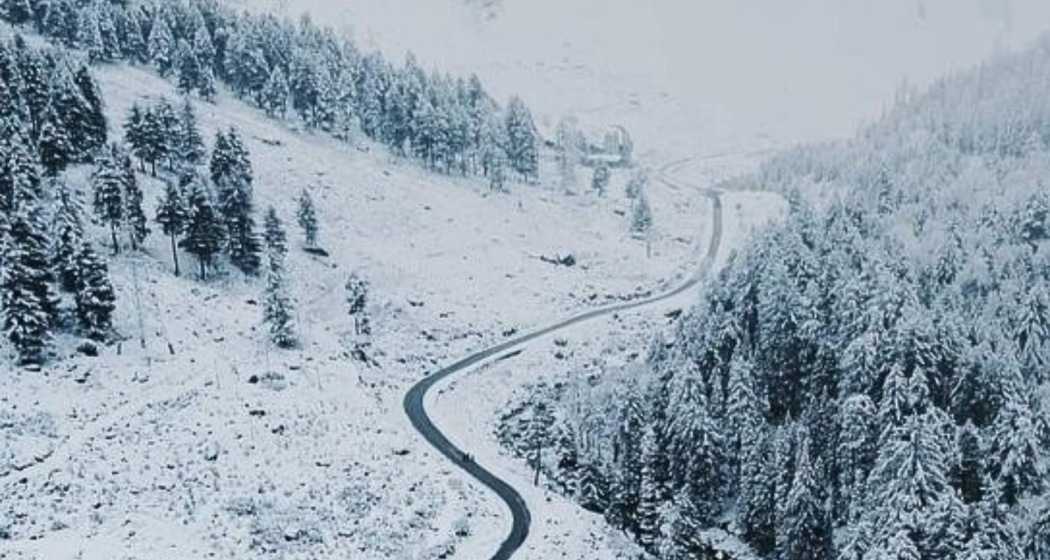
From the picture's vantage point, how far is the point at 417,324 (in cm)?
8838

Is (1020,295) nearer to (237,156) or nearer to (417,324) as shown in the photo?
(417,324)

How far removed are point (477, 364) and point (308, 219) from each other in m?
30.6

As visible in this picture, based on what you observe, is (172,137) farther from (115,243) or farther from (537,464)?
(537,464)

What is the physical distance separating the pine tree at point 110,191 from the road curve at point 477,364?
33715 millimetres

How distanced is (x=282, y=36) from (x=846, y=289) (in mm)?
113998

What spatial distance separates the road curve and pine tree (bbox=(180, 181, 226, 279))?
26527 mm

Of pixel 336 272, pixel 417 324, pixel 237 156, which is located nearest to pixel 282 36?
pixel 237 156

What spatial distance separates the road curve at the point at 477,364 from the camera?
5109 centimetres

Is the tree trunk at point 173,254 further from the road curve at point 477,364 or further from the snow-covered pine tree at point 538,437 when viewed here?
the snow-covered pine tree at point 538,437

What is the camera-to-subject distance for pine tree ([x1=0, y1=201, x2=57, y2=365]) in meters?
55.0

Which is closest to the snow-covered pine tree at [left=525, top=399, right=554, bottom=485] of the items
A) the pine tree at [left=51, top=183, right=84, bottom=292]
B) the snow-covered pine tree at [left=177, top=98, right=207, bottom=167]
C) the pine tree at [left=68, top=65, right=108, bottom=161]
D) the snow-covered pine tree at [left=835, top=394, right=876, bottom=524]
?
the snow-covered pine tree at [left=835, top=394, right=876, bottom=524]

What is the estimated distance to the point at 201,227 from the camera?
8000 cm

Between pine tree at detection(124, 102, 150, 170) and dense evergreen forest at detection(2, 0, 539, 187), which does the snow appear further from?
dense evergreen forest at detection(2, 0, 539, 187)

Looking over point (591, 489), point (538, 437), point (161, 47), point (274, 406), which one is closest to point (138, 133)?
point (161, 47)
